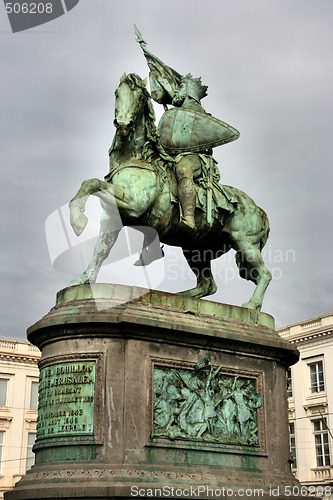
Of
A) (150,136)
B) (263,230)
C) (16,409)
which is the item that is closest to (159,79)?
(150,136)

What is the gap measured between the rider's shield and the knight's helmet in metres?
0.89

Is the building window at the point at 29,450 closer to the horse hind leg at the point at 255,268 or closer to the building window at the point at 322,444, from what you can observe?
the building window at the point at 322,444

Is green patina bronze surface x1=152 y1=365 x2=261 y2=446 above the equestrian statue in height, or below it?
below

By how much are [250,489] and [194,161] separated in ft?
17.9

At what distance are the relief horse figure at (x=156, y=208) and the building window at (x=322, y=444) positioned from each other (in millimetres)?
26823

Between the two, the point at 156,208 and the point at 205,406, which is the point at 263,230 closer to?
the point at 156,208

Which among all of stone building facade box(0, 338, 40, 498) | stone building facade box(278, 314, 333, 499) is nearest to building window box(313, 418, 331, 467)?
stone building facade box(278, 314, 333, 499)

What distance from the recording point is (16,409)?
3944cm

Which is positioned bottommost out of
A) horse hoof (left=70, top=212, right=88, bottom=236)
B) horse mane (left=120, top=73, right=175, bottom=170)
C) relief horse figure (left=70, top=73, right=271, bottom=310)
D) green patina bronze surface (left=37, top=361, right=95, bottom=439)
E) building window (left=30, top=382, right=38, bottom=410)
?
green patina bronze surface (left=37, top=361, right=95, bottom=439)

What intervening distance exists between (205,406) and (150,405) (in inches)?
38.5

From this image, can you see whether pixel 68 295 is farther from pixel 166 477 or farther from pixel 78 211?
pixel 166 477

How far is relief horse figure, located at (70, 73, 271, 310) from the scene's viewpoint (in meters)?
10.6

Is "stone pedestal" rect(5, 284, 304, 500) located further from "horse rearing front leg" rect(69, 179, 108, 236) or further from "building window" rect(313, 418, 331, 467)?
"building window" rect(313, 418, 331, 467)

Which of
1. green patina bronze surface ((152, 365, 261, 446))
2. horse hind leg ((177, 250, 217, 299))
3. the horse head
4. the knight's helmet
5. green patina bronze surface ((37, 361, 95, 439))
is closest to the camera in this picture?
green patina bronze surface ((37, 361, 95, 439))
